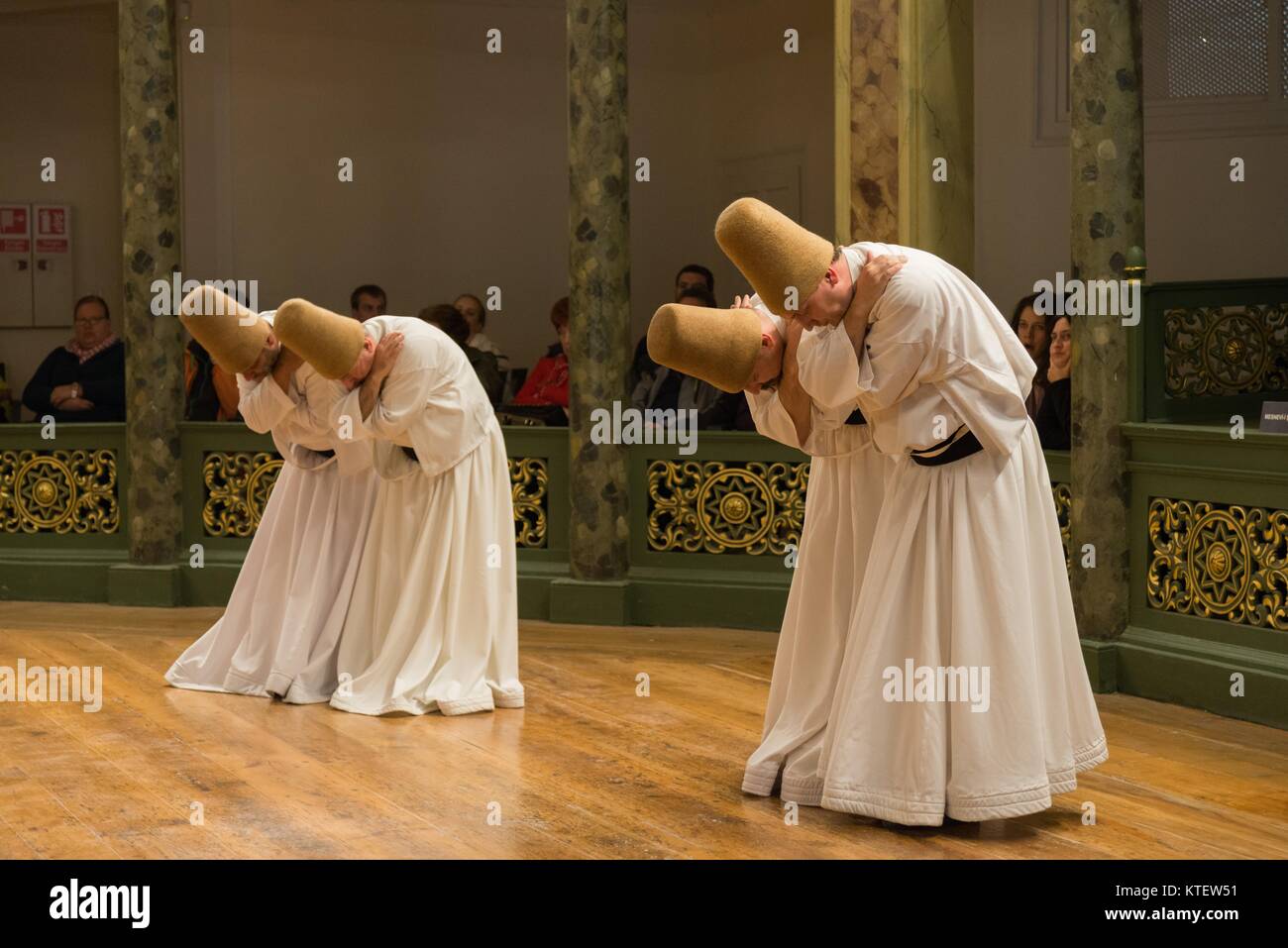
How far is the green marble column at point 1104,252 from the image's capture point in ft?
22.6

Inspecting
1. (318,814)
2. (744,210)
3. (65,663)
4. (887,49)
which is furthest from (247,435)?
(744,210)

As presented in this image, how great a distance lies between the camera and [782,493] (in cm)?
859

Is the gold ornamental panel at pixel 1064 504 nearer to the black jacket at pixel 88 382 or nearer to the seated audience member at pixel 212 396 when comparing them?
the seated audience member at pixel 212 396

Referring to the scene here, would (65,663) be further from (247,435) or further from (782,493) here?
(782,493)

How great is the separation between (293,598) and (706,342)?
2763 mm

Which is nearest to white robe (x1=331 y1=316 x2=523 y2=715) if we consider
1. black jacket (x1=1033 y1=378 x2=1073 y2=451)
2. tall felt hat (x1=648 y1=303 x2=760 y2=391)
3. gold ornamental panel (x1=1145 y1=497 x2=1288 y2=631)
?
tall felt hat (x1=648 y1=303 x2=760 y2=391)

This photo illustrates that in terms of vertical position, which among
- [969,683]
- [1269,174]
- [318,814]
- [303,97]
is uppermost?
[303,97]

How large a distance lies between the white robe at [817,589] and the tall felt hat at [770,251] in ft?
1.61

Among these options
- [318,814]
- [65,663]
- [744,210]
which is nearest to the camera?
[744,210]

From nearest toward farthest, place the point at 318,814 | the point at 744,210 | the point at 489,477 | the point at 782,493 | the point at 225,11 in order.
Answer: the point at 744,210, the point at 318,814, the point at 489,477, the point at 782,493, the point at 225,11

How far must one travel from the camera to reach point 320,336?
254 inches

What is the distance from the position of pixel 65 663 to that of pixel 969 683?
175 inches

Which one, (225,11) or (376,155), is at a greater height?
(225,11)

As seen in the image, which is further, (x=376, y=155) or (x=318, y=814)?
(x=376, y=155)
